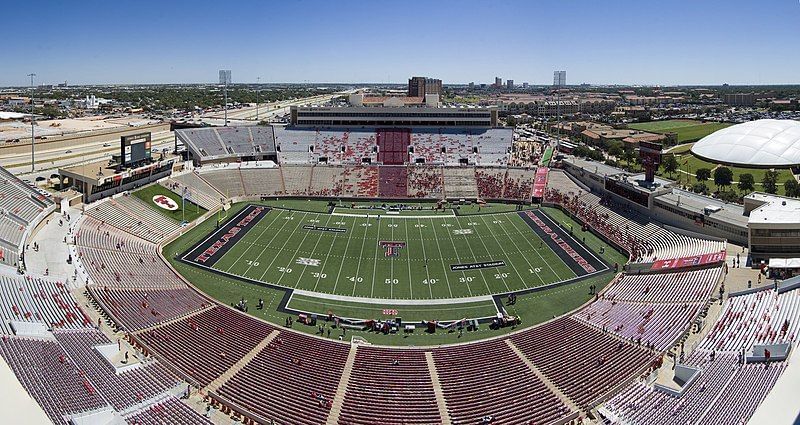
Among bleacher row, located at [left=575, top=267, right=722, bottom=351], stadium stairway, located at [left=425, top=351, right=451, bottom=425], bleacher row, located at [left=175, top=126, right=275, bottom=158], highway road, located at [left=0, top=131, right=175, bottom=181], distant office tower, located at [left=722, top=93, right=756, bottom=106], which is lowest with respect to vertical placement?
stadium stairway, located at [left=425, top=351, right=451, bottom=425]

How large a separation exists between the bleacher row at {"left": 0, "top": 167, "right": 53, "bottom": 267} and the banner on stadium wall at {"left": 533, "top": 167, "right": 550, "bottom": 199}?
143 feet

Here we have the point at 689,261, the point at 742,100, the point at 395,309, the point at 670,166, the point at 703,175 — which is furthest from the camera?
the point at 742,100

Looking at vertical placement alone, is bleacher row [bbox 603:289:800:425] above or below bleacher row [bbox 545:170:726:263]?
below

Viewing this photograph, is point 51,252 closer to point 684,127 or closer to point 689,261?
point 689,261

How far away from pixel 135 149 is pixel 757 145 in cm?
7910

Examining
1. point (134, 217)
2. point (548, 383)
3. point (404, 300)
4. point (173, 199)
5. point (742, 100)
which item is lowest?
point (548, 383)

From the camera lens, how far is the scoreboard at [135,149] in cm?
5003

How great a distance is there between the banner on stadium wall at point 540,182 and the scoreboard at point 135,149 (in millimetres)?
38911

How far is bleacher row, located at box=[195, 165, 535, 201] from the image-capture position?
5744 centimetres

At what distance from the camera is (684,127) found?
122 meters

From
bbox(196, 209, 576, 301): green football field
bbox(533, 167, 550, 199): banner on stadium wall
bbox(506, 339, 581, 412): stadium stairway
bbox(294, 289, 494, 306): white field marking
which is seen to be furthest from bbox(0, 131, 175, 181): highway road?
bbox(506, 339, 581, 412): stadium stairway

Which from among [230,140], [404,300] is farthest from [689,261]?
[230,140]

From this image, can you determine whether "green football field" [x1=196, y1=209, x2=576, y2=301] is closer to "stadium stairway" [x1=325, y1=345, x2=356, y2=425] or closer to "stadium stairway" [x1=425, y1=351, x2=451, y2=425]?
"stadium stairway" [x1=425, y1=351, x2=451, y2=425]

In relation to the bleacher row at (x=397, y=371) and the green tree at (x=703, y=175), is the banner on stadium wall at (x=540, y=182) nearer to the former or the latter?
the green tree at (x=703, y=175)
